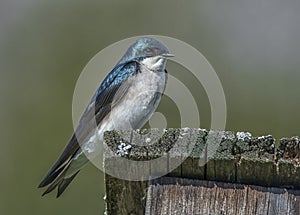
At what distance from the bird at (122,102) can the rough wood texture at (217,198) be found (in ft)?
4.35

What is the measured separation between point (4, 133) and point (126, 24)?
1128 mm

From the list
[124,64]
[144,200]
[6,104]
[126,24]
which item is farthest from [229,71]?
[144,200]

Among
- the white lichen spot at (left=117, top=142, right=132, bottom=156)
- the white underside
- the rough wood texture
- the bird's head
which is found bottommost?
the rough wood texture

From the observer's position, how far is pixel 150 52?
12.0ft

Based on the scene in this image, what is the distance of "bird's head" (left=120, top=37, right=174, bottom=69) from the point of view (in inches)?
143

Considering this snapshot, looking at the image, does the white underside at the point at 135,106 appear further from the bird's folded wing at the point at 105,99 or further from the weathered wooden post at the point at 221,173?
the weathered wooden post at the point at 221,173

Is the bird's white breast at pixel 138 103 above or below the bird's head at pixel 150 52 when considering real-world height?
below

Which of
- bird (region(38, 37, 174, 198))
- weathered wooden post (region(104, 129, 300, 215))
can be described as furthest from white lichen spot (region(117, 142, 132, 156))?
bird (region(38, 37, 174, 198))

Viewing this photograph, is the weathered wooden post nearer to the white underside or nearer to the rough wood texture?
the rough wood texture

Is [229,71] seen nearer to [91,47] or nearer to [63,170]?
[91,47]

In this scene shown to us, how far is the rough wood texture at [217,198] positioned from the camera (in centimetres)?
219

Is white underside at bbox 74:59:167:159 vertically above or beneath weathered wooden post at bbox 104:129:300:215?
above

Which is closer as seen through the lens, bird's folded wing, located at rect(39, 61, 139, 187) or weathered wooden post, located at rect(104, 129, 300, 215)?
weathered wooden post, located at rect(104, 129, 300, 215)

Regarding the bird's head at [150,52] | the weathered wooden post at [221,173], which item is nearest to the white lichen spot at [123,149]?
the weathered wooden post at [221,173]
